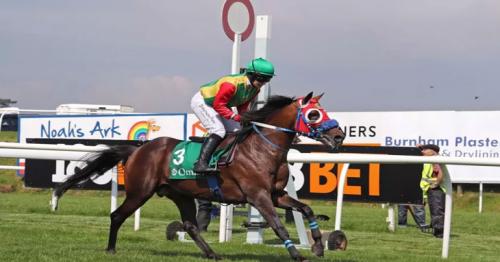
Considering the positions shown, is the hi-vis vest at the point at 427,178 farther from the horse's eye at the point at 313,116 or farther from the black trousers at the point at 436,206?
the horse's eye at the point at 313,116

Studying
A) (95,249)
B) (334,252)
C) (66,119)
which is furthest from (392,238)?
(66,119)

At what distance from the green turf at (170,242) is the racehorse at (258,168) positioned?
1.68 ft

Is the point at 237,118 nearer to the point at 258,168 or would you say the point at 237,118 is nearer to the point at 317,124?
the point at 258,168

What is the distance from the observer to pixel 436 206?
1093 cm

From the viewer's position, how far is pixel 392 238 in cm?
1005

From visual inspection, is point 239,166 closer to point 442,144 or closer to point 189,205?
point 189,205

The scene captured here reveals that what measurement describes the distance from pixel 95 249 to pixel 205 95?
1809mm

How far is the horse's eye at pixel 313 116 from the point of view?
6.14 meters

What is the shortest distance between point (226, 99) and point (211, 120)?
0.31 meters

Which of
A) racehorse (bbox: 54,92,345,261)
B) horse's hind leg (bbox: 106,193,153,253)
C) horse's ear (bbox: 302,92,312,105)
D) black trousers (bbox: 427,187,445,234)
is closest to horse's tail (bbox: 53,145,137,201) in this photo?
racehorse (bbox: 54,92,345,261)

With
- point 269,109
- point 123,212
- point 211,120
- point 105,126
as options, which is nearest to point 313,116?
point 269,109

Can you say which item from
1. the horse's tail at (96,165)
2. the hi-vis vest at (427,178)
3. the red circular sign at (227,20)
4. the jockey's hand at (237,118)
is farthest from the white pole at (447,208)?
the hi-vis vest at (427,178)

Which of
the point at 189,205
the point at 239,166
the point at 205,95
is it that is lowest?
the point at 189,205

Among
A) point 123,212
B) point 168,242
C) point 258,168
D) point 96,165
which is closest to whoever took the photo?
point 258,168
